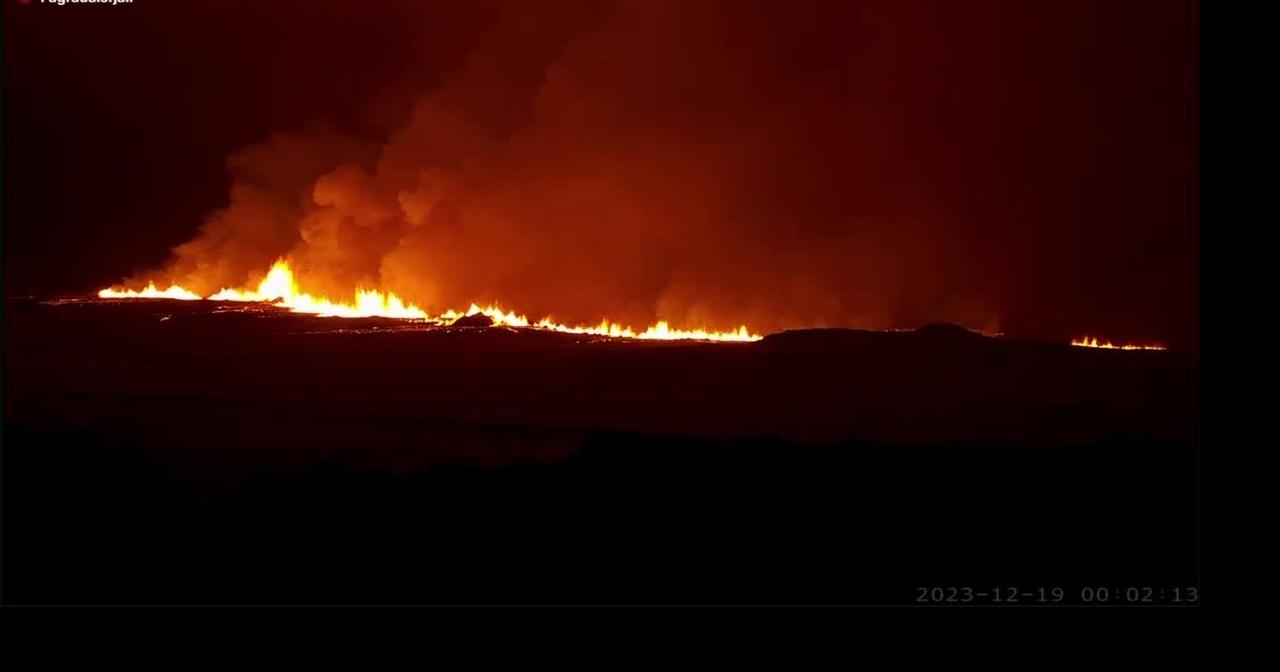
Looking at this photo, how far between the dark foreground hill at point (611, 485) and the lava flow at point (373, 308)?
3.12 metres

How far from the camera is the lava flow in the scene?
39.1 ft

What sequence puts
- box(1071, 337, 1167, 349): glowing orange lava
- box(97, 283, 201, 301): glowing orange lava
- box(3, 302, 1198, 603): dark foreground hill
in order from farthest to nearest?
box(97, 283, 201, 301): glowing orange lava < box(1071, 337, 1167, 349): glowing orange lava < box(3, 302, 1198, 603): dark foreground hill

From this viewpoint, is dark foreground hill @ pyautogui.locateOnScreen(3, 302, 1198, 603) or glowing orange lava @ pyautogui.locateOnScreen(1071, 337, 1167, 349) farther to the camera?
glowing orange lava @ pyautogui.locateOnScreen(1071, 337, 1167, 349)

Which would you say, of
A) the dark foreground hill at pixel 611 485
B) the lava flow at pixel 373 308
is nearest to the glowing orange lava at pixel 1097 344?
the dark foreground hill at pixel 611 485

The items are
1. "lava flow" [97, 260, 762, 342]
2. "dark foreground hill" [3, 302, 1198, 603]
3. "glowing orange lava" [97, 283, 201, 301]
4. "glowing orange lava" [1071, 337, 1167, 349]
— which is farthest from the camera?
"glowing orange lava" [97, 283, 201, 301]

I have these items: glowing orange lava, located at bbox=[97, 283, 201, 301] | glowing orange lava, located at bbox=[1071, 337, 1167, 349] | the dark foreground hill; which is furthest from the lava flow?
glowing orange lava, located at bbox=[1071, 337, 1167, 349]

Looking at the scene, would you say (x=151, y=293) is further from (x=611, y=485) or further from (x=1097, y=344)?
(x=611, y=485)

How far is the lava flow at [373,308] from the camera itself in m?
11.9

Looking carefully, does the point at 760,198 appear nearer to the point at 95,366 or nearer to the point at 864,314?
the point at 864,314

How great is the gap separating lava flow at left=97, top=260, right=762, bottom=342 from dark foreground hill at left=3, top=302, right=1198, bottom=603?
3.12m

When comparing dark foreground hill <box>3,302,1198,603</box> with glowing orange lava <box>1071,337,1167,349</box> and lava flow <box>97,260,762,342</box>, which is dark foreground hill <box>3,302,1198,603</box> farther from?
lava flow <box>97,260,762,342</box>

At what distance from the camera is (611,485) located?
5.18m

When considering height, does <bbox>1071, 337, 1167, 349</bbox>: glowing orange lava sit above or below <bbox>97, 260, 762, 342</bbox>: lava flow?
below

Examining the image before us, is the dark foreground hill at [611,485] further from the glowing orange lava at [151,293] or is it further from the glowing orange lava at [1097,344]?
the glowing orange lava at [151,293]
